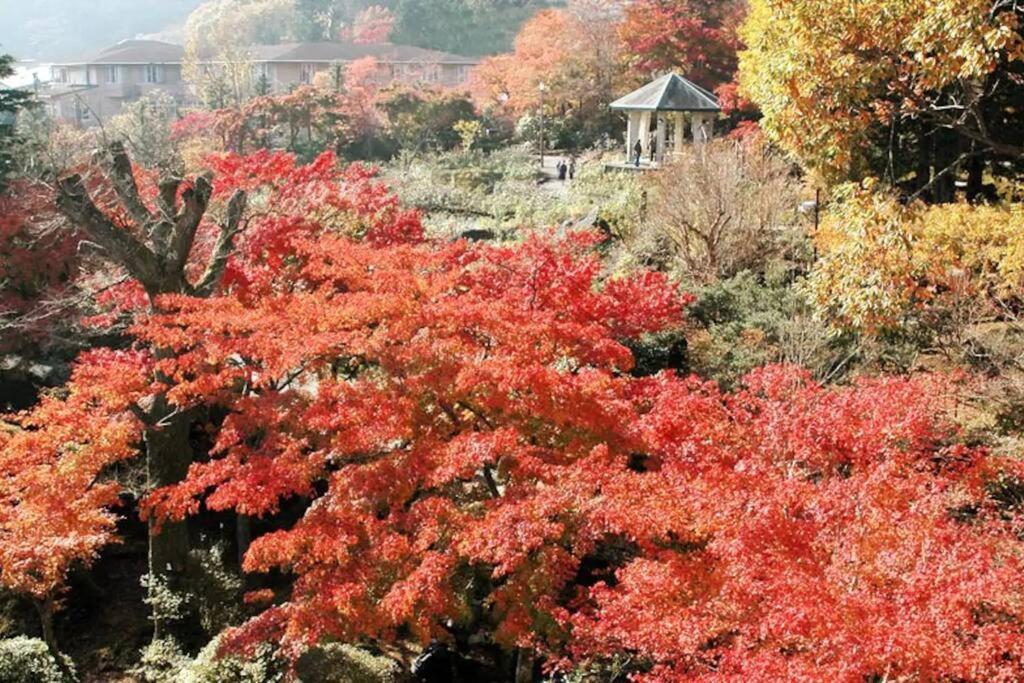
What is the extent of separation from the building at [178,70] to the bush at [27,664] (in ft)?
122

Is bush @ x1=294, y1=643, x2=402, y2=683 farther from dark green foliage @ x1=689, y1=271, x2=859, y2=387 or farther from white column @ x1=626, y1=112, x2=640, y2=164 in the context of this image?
white column @ x1=626, y1=112, x2=640, y2=164

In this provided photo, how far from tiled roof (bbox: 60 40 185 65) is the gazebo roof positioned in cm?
4946

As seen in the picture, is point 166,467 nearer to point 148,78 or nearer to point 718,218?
point 718,218

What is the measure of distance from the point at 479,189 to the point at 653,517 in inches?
865

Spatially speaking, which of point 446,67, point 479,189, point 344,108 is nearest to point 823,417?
point 479,189

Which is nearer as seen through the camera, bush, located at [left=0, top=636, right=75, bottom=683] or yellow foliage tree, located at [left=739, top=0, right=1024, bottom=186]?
yellow foliage tree, located at [left=739, top=0, right=1024, bottom=186]

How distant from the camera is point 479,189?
28031 mm

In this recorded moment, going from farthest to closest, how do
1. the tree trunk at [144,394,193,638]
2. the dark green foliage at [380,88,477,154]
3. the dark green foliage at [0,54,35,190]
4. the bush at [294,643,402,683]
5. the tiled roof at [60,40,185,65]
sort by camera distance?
the tiled roof at [60,40,185,65] < the dark green foliage at [380,88,477,154] < the dark green foliage at [0,54,35,190] < the tree trunk at [144,394,193,638] < the bush at [294,643,402,683]

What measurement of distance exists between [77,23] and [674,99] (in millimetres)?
105629

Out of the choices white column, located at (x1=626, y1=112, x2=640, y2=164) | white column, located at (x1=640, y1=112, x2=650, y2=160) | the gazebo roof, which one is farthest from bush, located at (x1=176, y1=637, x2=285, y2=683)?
white column, located at (x1=626, y1=112, x2=640, y2=164)

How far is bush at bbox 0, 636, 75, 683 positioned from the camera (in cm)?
944

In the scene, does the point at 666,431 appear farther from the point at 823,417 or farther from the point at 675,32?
the point at 675,32

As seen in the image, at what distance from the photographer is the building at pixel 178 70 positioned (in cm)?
5334

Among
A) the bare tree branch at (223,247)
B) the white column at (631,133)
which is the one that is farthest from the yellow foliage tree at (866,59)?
the white column at (631,133)
